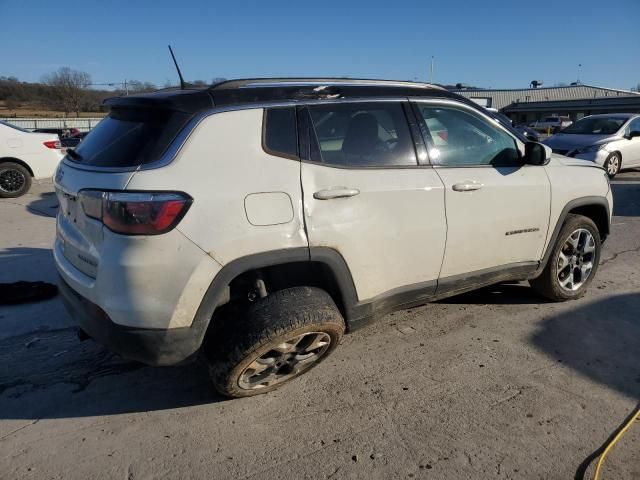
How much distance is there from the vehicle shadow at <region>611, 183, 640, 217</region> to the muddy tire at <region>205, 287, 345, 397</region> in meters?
7.23

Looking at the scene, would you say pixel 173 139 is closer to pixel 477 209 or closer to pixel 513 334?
pixel 477 209

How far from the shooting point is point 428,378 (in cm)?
323

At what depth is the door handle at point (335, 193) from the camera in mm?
2785

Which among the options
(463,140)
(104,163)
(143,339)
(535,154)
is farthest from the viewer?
(535,154)

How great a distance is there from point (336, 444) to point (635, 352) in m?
2.34

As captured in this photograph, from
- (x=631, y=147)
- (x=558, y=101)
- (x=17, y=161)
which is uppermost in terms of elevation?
(x=558, y=101)

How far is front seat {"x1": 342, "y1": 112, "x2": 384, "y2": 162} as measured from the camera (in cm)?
306

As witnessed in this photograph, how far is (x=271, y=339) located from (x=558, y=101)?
68088 mm

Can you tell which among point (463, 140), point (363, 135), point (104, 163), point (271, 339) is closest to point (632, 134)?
point (463, 140)

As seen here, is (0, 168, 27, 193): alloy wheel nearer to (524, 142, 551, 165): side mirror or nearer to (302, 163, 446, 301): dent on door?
(302, 163, 446, 301): dent on door

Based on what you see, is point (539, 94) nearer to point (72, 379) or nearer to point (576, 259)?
point (576, 259)

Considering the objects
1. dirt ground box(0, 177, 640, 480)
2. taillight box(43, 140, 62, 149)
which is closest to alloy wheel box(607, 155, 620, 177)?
dirt ground box(0, 177, 640, 480)

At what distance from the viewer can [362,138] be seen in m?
3.14

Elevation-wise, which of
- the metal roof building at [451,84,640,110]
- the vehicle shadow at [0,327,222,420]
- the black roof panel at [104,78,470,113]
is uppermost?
the metal roof building at [451,84,640,110]
